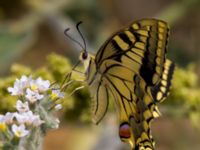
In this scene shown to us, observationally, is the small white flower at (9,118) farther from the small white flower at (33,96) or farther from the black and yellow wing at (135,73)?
the black and yellow wing at (135,73)

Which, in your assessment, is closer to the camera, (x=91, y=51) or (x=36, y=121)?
(x=36, y=121)

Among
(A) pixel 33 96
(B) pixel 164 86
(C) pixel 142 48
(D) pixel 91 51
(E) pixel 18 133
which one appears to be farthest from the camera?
(D) pixel 91 51

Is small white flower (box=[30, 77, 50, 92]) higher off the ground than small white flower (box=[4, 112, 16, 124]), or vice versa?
small white flower (box=[30, 77, 50, 92])

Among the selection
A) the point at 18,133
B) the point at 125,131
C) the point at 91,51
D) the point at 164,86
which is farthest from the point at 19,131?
the point at 91,51

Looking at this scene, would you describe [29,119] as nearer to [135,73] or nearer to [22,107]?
[22,107]

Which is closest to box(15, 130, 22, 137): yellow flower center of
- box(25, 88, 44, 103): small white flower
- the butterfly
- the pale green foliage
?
box(25, 88, 44, 103): small white flower

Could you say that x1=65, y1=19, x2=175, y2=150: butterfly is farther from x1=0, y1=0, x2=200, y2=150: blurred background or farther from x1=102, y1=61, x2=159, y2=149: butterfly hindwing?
x1=0, y1=0, x2=200, y2=150: blurred background
